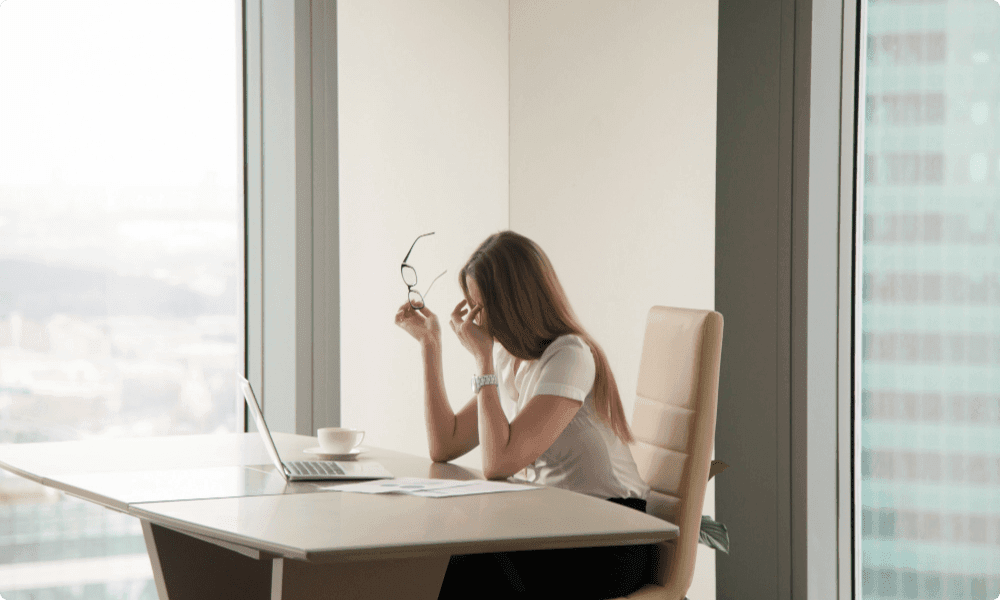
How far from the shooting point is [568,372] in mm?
1867

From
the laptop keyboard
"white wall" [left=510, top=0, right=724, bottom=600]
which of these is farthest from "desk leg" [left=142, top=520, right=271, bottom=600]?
"white wall" [left=510, top=0, right=724, bottom=600]

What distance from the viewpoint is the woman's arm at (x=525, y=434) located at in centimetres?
183

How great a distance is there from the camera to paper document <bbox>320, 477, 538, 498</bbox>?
1.55 meters

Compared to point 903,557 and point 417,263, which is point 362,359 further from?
point 903,557

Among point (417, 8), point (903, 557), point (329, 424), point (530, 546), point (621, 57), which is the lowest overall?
point (903, 557)

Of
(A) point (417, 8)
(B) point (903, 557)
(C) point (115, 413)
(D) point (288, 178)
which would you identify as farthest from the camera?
(A) point (417, 8)

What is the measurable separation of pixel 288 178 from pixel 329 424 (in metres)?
0.87

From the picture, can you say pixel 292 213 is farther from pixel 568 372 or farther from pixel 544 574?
pixel 544 574

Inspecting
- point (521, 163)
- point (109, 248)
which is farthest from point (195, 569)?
point (521, 163)

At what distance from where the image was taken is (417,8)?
3379 mm

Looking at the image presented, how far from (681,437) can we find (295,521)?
88 centimetres

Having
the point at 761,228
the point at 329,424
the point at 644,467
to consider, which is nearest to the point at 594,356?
the point at 644,467

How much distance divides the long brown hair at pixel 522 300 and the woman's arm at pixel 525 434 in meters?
0.17

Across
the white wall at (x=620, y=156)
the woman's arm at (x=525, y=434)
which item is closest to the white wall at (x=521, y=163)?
the white wall at (x=620, y=156)
